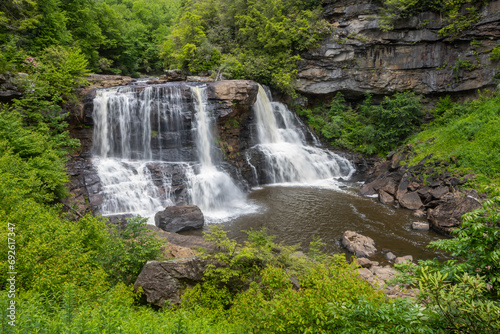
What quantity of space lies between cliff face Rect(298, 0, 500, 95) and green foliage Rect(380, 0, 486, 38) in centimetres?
46

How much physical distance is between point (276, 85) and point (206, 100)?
800cm

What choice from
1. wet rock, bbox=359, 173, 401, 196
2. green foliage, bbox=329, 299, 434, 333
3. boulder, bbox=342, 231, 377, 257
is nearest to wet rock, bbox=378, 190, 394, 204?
wet rock, bbox=359, 173, 401, 196

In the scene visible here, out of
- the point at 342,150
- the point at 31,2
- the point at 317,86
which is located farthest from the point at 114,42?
the point at 342,150

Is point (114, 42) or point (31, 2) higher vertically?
point (114, 42)

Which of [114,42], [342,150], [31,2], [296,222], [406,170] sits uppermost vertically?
[114,42]

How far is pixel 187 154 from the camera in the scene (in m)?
18.2

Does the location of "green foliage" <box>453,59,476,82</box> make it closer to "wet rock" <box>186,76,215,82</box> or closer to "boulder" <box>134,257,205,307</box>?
"wet rock" <box>186,76,215,82</box>

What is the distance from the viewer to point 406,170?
17.2 m

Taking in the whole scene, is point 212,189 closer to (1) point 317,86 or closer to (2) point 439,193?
(2) point 439,193

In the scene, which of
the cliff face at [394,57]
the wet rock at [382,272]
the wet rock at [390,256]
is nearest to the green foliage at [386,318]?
the wet rock at [382,272]

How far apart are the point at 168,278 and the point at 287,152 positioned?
16.1 meters

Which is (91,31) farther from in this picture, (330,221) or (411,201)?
(411,201)

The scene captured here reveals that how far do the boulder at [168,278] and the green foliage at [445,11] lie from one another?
79.9ft

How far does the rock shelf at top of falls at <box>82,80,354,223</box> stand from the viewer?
1498 centimetres
